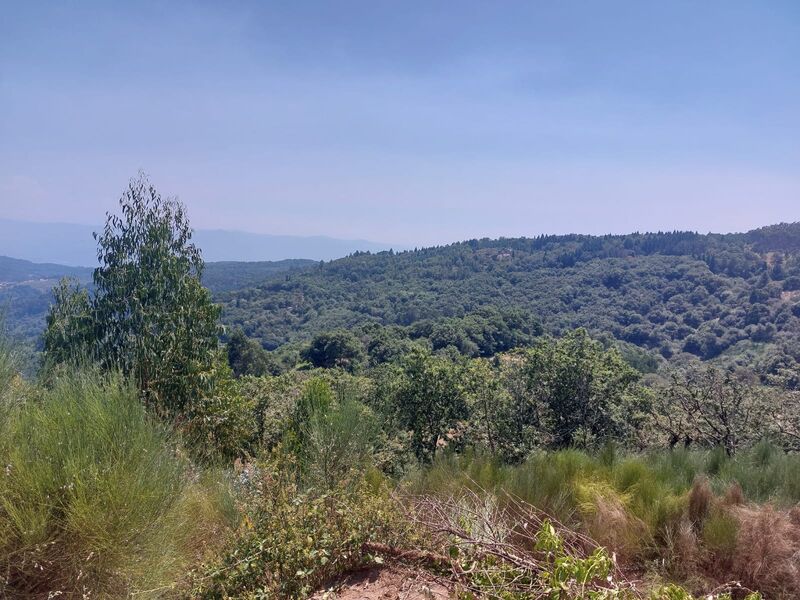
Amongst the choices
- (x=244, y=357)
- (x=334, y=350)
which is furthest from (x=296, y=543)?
(x=334, y=350)

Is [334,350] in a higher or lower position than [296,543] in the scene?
lower

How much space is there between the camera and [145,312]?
22.0 feet

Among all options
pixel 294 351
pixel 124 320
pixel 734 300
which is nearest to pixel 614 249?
pixel 734 300

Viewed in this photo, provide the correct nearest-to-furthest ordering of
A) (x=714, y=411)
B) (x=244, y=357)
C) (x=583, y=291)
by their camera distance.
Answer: (x=714, y=411) < (x=244, y=357) < (x=583, y=291)

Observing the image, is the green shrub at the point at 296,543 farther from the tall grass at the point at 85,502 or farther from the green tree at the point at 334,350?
the green tree at the point at 334,350

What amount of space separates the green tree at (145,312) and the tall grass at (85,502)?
3552 millimetres

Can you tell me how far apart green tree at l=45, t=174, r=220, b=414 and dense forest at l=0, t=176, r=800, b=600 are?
28mm

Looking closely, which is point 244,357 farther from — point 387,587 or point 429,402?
point 387,587

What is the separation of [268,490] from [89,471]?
1.42m

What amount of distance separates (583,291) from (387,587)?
69425 millimetres

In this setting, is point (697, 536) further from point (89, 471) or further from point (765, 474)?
point (89, 471)

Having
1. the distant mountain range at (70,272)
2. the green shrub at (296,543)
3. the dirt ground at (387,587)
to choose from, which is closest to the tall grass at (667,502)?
the green shrub at (296,543)

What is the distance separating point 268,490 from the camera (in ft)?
12.8

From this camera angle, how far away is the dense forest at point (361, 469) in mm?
2773
